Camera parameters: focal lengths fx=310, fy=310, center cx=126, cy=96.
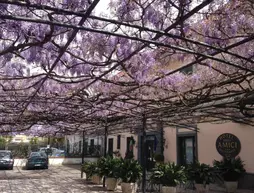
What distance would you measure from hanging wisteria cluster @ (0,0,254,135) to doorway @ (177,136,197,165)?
4.80 m

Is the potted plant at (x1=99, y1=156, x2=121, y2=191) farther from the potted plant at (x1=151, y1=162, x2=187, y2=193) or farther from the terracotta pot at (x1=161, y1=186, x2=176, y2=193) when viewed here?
the terracotta pot at (x1=161, y1=186, x2=176, y2=193)

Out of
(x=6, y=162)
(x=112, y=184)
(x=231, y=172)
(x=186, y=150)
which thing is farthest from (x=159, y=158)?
(x=6, y=162)

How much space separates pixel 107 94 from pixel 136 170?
12.7ft

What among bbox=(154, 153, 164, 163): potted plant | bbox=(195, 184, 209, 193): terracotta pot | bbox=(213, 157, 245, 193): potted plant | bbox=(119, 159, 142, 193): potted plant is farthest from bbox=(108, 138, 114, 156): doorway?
bbox=(195, 184, 209, 193): terracotta pot

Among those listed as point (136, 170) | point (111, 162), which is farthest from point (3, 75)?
point (111, 162)

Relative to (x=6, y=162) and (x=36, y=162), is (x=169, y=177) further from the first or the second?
(x=6, y=162)

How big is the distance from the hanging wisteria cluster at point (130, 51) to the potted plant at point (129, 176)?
196 centimetres

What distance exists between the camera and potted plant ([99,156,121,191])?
10.9m

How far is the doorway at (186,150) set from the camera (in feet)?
45.8

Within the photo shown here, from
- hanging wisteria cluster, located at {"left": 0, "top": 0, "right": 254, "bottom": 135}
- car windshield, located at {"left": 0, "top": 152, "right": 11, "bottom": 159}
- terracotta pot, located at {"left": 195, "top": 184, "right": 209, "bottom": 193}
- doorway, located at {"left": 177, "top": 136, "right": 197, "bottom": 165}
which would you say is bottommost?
terracotta pot, located at {"left": 195, "top": 184, "right": 209, "bottom": 193}

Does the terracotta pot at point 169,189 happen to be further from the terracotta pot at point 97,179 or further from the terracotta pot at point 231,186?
the terracotta pot at point 97,179

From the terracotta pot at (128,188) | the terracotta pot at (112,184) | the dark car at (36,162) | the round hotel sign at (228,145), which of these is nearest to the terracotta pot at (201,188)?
the round hotel sign at (228,145)

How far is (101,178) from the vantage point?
12602 millimetres

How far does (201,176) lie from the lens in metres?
10.3
